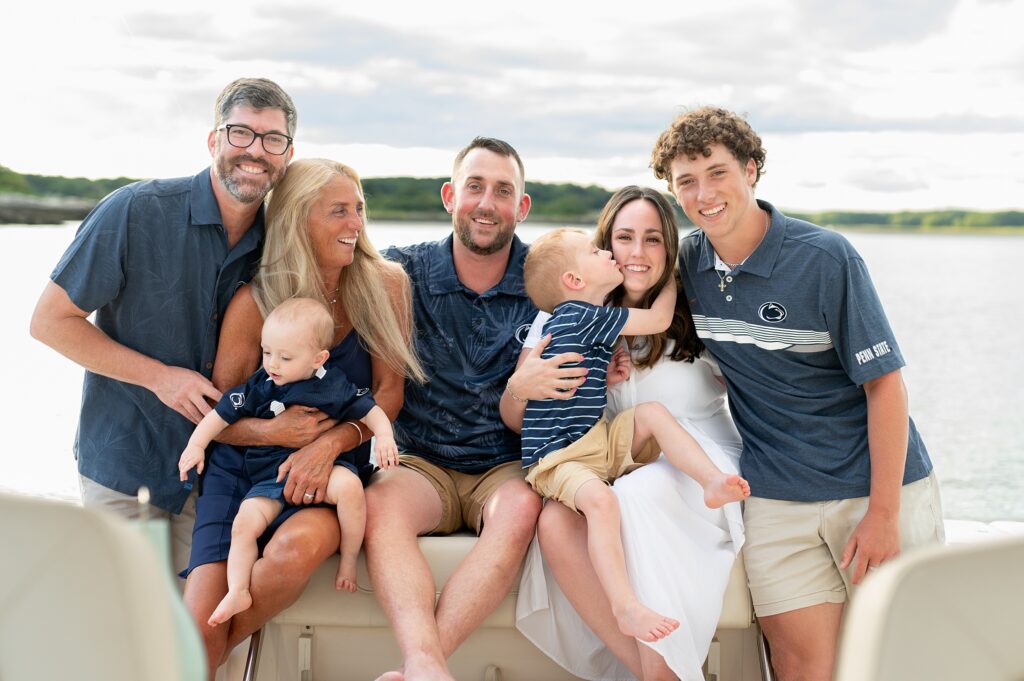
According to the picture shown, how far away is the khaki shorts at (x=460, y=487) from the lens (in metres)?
2.59

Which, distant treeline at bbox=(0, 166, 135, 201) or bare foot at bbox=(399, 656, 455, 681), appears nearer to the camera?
bare foot at bbox=(399, 656, 455, 681)

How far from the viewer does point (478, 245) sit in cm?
276

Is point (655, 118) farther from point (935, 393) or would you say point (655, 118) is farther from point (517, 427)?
point (517, 427)

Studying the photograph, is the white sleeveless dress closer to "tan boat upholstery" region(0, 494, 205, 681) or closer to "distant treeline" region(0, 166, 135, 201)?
"tan boat upholstery" region(0, 494, 205, 681)

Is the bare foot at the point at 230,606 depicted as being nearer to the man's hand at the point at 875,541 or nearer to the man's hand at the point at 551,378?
the man's hand at the point at 551,378

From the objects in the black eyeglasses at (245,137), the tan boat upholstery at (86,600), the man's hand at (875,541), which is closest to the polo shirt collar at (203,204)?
the black eyeglasses at (245,137)

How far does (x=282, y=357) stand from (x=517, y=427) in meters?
0.66

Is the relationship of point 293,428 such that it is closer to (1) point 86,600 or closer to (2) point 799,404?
(2) point 799,404

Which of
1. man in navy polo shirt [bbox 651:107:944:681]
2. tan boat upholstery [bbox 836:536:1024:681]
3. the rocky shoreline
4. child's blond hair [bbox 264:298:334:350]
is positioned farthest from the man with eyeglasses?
the rocky shoreline

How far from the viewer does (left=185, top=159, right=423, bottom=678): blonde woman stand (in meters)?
2.20

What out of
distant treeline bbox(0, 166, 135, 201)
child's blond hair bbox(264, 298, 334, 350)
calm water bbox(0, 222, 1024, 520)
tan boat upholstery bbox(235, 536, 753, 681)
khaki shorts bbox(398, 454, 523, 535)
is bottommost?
calm water bbox(0, 222, 1024, 520)

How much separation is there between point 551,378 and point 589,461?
0.22m

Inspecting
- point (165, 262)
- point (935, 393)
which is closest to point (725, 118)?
point (165, 262)

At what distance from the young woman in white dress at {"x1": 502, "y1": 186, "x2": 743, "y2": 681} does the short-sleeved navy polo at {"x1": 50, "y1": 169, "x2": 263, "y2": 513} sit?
800 mm
